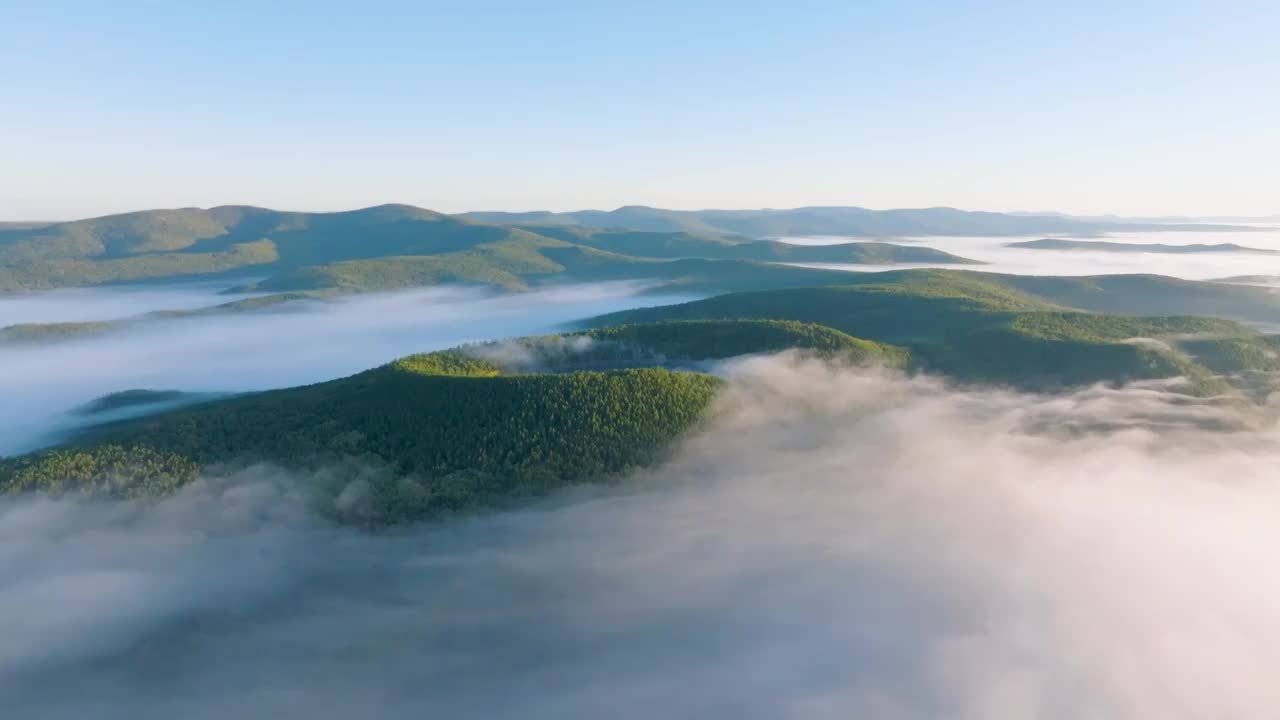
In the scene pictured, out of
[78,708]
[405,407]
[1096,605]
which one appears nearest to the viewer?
[78,708]

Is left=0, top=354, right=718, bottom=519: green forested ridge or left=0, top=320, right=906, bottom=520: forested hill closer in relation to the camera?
left=0, top=320, right=906, bottom=520: forested hill

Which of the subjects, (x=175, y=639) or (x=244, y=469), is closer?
(x=175, y=639)

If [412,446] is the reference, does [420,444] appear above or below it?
above

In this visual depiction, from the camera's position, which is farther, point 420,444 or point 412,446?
point 420,444

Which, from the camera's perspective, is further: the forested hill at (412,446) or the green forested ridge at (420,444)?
the green forested ridge at (420,444)

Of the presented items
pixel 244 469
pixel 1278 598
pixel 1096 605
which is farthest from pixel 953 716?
pixel 244 469

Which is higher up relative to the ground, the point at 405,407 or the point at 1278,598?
the point at 405,407

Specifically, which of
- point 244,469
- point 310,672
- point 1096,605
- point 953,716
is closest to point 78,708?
point 310,672

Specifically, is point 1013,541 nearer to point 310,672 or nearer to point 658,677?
point 658,677

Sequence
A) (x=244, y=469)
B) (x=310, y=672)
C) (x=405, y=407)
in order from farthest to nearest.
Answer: (x=405, y=407), (x=244, y=469), (x=310, y=672)

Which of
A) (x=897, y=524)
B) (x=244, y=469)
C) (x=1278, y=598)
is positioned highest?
(x=244, y=469)
